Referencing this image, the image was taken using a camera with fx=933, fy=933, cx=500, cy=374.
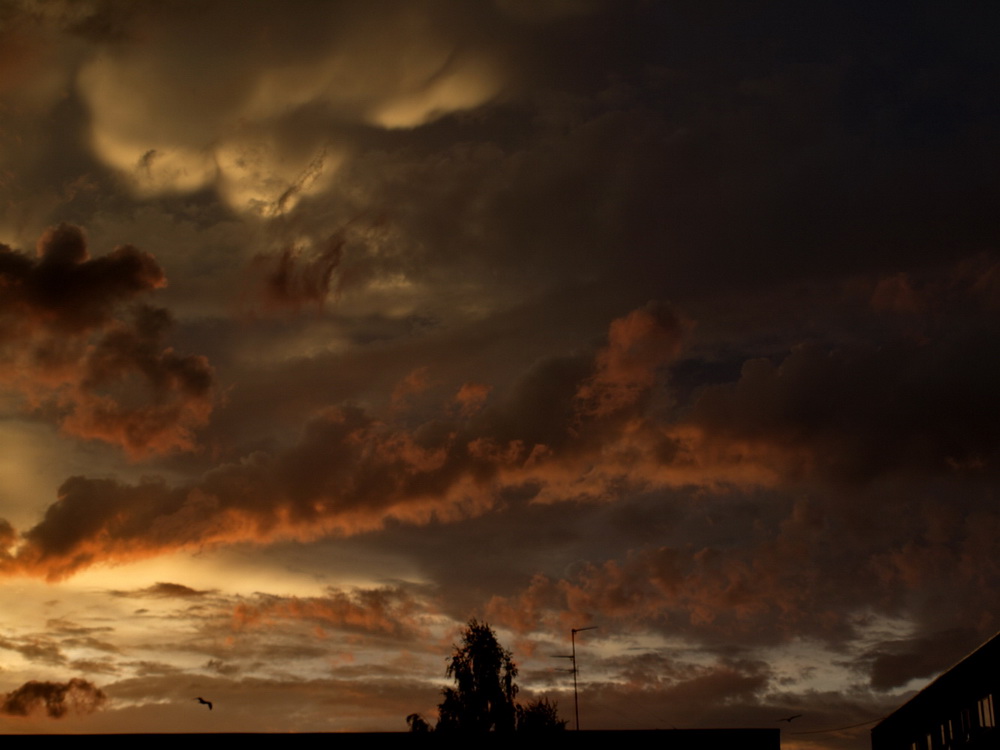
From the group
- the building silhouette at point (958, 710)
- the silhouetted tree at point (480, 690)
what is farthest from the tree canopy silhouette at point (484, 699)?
the building silhouette at point (958, 710)

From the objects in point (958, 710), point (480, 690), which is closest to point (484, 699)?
point (480, 690)

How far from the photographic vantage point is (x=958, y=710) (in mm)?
60938

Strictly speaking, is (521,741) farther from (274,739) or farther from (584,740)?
(274,739)

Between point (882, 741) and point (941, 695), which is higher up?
point (941, 695)

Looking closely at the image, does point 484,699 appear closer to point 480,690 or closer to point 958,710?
point 480,690

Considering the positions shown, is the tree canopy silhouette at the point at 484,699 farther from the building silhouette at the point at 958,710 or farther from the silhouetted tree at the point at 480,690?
the building silhouette at the point at 958,710

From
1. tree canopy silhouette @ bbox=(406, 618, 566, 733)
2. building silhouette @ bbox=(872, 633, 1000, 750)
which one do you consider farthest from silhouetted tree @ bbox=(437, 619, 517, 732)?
building silhouette @ bbox=(872, 633, 1000, 750)

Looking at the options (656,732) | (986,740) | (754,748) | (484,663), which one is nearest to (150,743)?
(656,732)

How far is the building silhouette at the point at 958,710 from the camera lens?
55.1 meters

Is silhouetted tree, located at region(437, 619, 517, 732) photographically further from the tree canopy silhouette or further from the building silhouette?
the building silhouette

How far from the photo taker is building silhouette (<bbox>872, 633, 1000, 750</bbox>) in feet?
181

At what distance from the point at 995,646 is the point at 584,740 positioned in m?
30.1

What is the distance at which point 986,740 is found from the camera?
5475 cm

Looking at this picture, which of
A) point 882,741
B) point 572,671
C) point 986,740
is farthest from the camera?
point 882,741
